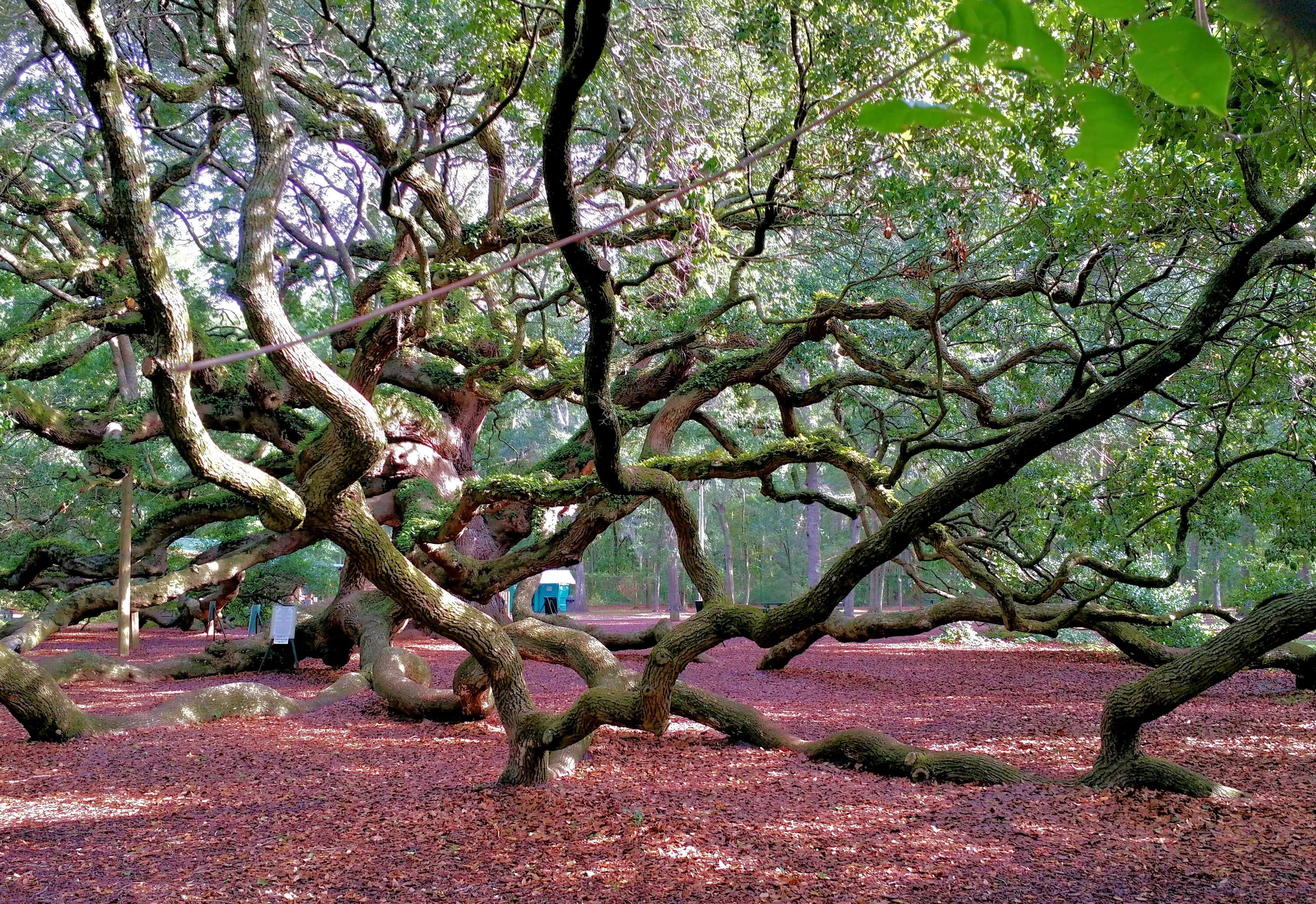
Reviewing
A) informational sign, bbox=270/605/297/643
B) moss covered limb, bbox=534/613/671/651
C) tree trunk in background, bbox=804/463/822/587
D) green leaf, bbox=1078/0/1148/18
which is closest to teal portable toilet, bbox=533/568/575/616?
tree trunk in background, bbox=804/463/822/587

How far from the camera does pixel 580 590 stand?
102ft

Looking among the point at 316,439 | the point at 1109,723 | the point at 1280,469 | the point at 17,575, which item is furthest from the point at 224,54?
the point at 1280,469

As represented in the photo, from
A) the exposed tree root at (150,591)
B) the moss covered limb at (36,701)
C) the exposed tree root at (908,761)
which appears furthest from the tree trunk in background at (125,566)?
the exposed tree root at (908,761)

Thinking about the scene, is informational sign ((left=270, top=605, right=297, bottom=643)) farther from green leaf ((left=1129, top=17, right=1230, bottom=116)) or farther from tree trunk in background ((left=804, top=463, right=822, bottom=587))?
tree trunk in background ((left=804, top=463, right=822, bottom=587))

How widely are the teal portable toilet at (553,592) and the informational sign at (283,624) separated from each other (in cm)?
1177

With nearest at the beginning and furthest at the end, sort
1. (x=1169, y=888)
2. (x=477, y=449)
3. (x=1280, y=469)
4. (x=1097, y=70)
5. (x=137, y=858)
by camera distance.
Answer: (x=1169, y=888) → (x=137, y=858) → (x=1097, y=70) → (x=1280, y=469) → (x=477, y=449)

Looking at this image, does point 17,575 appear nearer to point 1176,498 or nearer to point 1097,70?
A: point 1097,70

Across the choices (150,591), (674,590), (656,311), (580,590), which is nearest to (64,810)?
(150,591)

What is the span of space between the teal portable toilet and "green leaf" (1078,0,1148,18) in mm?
20604

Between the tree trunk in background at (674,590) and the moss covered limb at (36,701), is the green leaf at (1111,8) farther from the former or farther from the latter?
the tree trunk in background at (674,590)

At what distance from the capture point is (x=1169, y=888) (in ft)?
9.80

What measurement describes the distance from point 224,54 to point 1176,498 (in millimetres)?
8397

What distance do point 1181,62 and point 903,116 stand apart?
165mm

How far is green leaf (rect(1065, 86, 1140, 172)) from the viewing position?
0.52 meters
